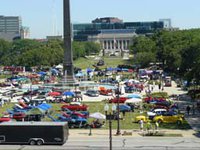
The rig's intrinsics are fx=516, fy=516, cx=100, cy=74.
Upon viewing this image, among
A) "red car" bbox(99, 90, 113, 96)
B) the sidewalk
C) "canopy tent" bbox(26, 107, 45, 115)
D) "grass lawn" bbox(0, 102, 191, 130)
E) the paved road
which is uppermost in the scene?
"red car" bbox(99, 90, 113, 96)

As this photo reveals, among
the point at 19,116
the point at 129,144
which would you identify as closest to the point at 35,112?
the point at 19,116

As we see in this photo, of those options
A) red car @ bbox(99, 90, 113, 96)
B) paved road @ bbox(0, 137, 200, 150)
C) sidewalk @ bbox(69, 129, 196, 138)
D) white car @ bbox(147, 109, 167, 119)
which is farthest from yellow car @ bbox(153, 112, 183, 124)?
red car @ bbox(99, 90, 113, 96)

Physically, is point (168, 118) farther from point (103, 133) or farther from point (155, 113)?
point (103, 133)

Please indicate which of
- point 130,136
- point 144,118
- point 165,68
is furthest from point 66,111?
point 165,68

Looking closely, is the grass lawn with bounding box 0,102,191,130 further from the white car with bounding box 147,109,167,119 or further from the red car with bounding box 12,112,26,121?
the red car with bounding box 12,112,26,121

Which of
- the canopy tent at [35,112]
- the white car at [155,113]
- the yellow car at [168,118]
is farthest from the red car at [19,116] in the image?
the yellow car at [168,118]

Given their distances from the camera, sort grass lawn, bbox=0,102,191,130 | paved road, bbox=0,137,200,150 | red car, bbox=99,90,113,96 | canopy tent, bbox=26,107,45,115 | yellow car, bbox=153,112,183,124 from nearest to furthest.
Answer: paved road, bbox=0,137,200,150 → grass lawn, bbox=0,102,191,130 → yellow car, bbox=153,112,183,124 → canopy tent, bbox=26,107,45,115 → red car, bbox=99,90,113,96

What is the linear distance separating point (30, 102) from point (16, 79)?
137 ft

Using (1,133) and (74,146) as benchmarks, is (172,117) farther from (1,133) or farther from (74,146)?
(1,133)

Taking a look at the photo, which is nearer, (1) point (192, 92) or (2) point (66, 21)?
(1) point (192, 92)

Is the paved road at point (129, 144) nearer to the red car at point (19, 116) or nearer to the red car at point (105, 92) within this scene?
the red car at point (19, 116)

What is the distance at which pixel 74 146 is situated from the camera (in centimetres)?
3638

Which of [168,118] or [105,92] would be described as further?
[105,92]

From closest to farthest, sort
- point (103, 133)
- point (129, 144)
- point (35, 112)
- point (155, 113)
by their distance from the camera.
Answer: point (129, 144) → point (103, 133) → point (35, 112) → point (155, 113)
